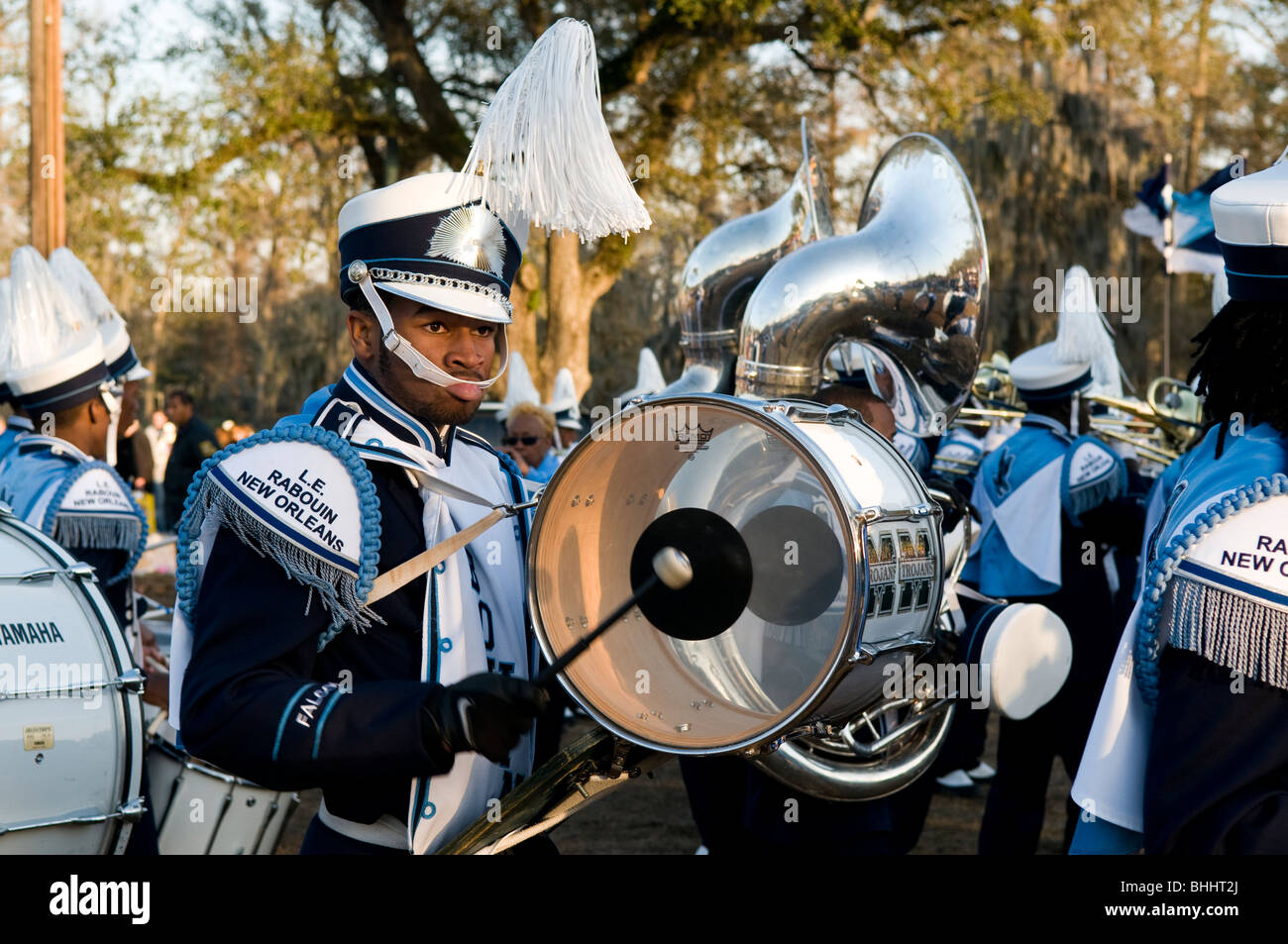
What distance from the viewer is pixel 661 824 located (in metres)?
5.97

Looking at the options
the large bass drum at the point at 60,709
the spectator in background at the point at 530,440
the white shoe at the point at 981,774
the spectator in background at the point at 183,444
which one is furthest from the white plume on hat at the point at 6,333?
the spectator in background at the point at 183,444

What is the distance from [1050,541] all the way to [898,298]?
8.15 ft

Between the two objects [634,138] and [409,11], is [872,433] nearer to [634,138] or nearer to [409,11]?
[634,138]

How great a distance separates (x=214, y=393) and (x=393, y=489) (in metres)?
33.7

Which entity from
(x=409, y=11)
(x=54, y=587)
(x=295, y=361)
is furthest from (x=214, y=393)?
(x=54, y=587)

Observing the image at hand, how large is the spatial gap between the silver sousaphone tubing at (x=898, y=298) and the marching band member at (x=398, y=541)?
0.97m

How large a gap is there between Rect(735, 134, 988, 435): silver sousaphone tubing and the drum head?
0.99 meters

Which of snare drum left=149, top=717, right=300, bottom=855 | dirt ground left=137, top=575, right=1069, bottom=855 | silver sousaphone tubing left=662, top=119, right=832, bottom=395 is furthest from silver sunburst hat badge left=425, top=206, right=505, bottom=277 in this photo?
dirt ground left=137, top=575, right=1069, bottom=855

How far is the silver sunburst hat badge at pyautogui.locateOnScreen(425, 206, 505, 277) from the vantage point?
214 centimetres

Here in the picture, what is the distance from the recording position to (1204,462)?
191 cm

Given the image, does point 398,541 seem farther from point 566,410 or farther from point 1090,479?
point 566,410

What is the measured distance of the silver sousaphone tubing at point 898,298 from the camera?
309 cm
